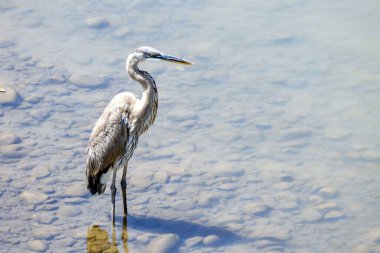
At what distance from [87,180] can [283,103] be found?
3.08 m

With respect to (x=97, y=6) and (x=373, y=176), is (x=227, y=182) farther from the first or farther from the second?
(x=97, y=6)

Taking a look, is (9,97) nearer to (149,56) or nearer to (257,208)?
(149,56)

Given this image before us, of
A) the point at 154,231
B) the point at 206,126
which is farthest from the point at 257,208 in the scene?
the point at 206,126

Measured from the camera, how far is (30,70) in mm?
10641

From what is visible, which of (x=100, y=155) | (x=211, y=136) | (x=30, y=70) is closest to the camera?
(x=100, y=155)

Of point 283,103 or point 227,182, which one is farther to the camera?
point 283,103

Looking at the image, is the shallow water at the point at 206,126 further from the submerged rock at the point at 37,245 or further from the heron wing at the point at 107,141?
the heron wing at the point at 107,141

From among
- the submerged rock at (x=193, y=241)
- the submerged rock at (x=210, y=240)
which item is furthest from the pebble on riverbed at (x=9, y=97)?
the submerged rock at (x=210, y=240)

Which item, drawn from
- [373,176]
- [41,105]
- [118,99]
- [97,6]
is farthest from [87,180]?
[97,6]

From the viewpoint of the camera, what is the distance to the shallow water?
7.62 meters

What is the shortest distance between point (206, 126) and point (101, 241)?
243cm

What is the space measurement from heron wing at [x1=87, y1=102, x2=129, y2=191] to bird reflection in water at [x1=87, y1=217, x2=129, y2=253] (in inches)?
18.4

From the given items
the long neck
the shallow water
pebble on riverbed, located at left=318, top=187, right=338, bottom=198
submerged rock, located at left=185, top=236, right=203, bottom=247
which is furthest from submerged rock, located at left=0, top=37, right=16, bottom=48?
pebble on riverbed, located at left=318, top=187, right=338, bottom=198

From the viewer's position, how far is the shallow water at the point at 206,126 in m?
7.62
